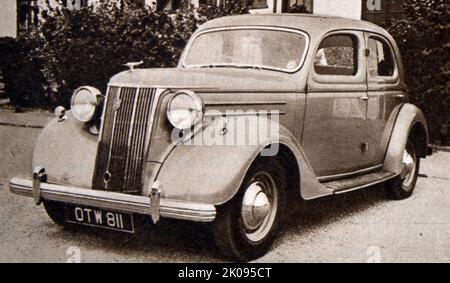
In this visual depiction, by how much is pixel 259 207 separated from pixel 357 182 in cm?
132

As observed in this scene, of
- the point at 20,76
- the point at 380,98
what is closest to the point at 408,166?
the point at 380,98

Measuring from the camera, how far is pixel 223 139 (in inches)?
152

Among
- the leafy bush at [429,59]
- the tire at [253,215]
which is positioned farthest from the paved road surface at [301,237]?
the leafy bush at [429,59]

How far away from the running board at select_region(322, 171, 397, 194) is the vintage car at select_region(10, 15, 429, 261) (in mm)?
18

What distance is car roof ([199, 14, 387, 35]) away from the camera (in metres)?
5.00

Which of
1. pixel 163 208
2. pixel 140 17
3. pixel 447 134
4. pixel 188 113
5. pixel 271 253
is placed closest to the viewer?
pixel 163 208

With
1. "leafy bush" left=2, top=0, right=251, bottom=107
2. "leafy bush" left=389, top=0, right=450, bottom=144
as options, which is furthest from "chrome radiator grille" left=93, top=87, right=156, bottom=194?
"leafy bush" left=2, top=0, right=251, bottom=107

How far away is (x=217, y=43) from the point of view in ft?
17.1

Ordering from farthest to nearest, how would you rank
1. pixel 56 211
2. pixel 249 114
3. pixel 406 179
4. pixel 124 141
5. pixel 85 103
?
1. pixel 406 179
2. pixel 56 211
3. pixel 85 103
4. pixel 249 114
5. pixel 124 141

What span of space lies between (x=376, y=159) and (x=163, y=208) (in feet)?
8.36

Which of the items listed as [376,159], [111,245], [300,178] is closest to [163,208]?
[111,245]

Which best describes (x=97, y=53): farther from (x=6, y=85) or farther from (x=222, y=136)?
(x=222, y=136)

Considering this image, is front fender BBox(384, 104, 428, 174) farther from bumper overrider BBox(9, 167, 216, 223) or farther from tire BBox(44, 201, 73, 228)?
tire BBox(44, 201, 73, 228)

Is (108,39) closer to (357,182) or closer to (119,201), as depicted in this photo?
(357,182)
